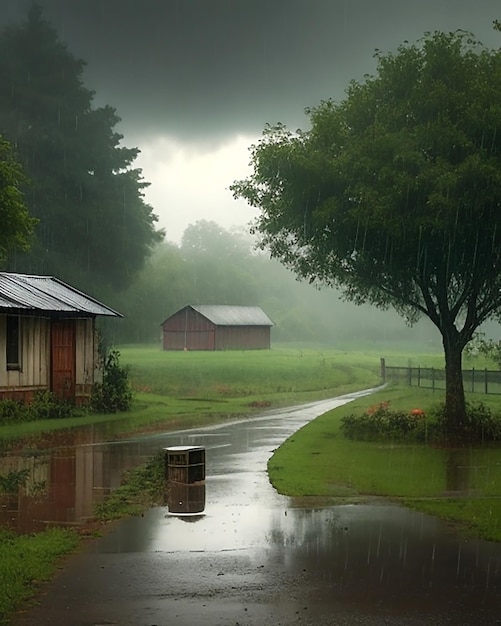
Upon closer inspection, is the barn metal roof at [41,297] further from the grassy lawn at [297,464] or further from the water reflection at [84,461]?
the water reflection at [84,461]

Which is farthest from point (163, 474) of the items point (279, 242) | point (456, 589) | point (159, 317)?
point (159, 317)

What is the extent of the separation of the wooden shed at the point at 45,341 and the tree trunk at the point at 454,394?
1390 cm

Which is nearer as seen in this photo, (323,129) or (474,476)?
(474,476)

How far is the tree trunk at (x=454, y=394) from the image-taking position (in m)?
23.0

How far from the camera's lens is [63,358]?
31.3m

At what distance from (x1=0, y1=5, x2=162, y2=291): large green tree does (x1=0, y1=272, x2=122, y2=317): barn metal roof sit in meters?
21.2

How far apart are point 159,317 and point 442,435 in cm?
7303

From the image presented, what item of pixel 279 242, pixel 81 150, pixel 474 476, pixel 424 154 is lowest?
pixel 474 476

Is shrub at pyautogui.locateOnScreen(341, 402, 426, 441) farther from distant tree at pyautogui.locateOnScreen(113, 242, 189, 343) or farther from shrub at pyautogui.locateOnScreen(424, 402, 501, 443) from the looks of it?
distant tree at pyautogui.locateOnScreen(113, 242, 189, 343)

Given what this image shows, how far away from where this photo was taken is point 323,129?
22844mm

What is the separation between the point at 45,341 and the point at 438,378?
22620 millimetres

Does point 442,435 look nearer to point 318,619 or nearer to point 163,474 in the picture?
point 163,474

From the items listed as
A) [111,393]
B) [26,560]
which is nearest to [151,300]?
[111,393]

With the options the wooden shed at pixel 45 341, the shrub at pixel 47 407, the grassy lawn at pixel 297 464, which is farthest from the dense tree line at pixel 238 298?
the shrub at pixel 47 407
